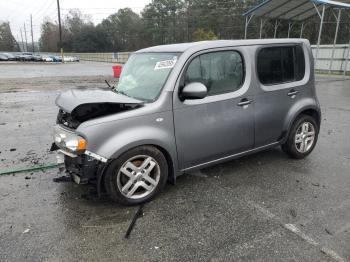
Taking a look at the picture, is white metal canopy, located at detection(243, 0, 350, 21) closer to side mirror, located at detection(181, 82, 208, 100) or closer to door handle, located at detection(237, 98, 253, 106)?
door handle, located at detection(237, 98, 253, 106)

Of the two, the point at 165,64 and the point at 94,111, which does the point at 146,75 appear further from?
the point at 94,111

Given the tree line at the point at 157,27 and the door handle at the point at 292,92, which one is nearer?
the door handle at the point at 292,92

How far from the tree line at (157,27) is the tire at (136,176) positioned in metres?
36.7

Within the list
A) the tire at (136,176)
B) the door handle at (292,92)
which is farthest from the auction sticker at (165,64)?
the door handle at (292,92)

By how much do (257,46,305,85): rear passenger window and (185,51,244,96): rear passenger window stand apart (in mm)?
376

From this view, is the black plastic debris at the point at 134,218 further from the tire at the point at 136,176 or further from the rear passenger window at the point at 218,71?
the rear passenger window at the point at 218,71

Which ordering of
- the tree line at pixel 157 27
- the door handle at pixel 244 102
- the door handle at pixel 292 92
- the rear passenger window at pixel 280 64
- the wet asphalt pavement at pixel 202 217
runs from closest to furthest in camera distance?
the wet asphalt pavement at pixel 202 217, the door handle at pixel 244 102, the rear passenger window at pixel 280 64, the door handle at pixel 292 92, the tree line at pixel 157 27

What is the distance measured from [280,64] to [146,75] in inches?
78.3

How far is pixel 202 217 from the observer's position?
3242 millimetres

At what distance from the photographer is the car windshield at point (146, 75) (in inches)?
143

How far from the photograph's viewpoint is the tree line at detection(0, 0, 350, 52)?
5325 centimetres

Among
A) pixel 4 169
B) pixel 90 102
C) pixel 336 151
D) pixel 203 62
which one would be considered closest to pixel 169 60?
pixel 203 62

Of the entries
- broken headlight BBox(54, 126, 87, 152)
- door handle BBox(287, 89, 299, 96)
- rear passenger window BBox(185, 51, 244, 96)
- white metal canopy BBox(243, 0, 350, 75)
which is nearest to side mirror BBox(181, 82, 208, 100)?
rear passenger window BBox(185, 51, 244, 96)

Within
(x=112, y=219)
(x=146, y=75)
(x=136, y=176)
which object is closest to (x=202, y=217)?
(x=136, y=176)
